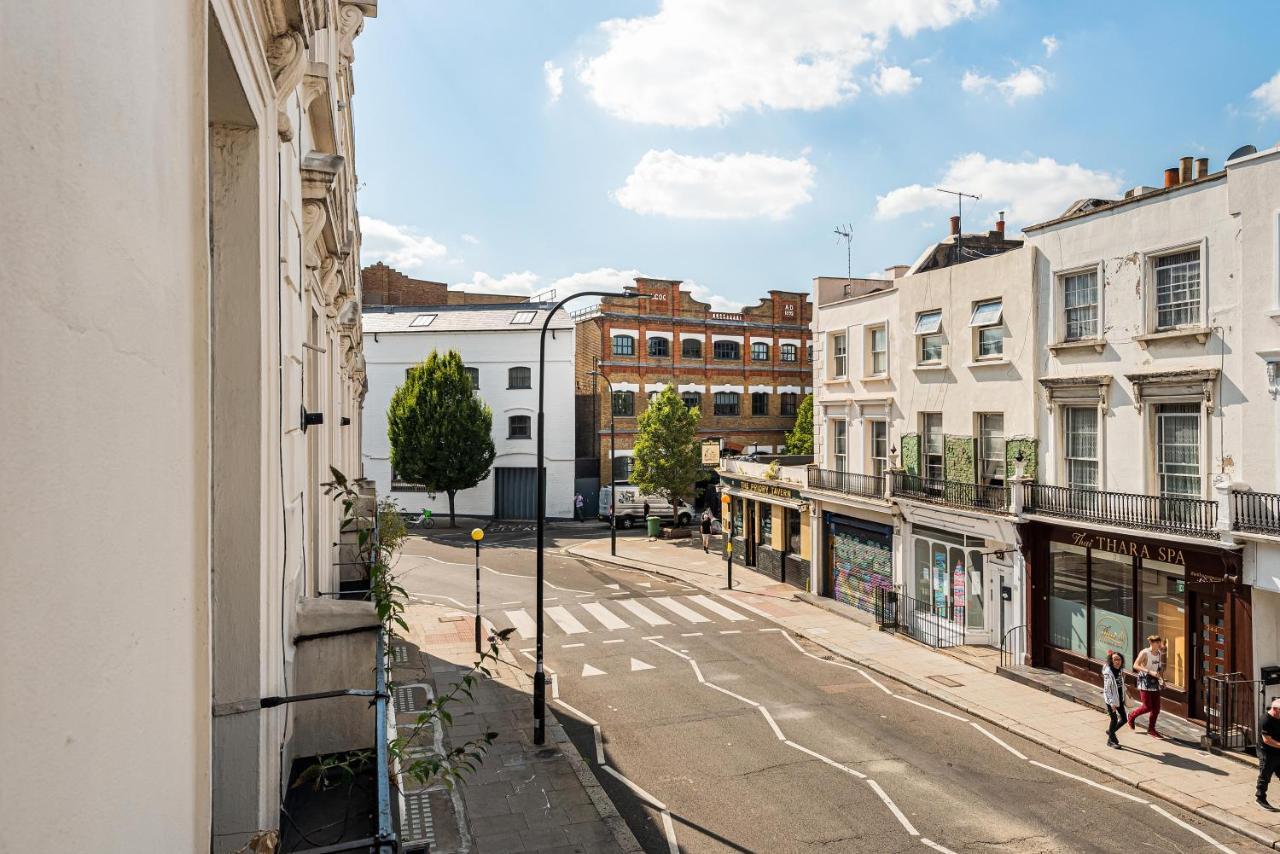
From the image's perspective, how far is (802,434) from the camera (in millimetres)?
44312

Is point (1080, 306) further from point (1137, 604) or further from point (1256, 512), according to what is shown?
point (1137, 604)

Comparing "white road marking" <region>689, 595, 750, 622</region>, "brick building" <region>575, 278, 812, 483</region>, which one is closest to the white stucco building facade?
"white road marking" <region>689, 595, 750, 622</region>

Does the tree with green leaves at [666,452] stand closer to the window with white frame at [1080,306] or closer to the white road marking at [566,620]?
the white road marking at [566,620]

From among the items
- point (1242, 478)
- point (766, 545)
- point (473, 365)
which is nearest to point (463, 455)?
point (473, 365)

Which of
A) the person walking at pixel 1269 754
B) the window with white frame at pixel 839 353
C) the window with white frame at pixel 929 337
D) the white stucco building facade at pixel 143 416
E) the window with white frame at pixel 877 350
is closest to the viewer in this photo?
the white stucco building facade at pixel 143 416

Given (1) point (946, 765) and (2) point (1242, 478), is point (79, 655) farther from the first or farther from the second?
(2) point (1242, 478)

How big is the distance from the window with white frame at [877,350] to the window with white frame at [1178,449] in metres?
9.27

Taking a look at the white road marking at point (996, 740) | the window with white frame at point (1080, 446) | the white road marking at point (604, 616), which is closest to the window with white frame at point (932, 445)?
the window with white frame at point (1080, 446)

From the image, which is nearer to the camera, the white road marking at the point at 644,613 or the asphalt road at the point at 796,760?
the asphalt road at the point at 796,760

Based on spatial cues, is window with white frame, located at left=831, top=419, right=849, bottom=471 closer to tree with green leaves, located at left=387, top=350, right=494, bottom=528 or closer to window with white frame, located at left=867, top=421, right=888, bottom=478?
window with white frame, located at left=867, top=421, right=888, bottom=478

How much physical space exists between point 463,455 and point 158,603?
41.8 metres

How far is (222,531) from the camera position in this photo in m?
3.53

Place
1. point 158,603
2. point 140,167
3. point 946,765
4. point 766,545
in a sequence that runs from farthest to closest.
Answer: point 766,545 → point 946,765 → point 158,603 → point 140,167

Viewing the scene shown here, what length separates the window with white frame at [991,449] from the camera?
20.8 metres
